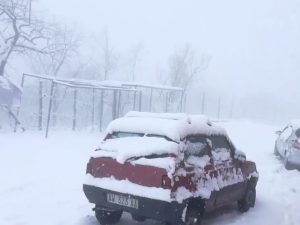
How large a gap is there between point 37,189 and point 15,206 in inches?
54.8

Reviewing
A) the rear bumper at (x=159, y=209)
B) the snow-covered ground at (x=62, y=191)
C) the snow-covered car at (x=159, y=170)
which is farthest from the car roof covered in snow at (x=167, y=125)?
the snow-covered ground at (x=62, y=191)

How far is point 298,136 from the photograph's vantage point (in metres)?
14.1

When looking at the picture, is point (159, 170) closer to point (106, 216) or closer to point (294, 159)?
point (106, 216)

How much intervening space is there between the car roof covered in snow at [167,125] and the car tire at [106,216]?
1255mm

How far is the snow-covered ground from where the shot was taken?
25.2 ft

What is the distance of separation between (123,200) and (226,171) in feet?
6.84

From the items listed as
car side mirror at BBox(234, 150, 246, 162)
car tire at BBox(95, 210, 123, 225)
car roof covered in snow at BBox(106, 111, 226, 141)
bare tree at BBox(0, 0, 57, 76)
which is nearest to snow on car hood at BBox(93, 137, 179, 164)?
car roof covered in snow at BBox(106, 111, 226, 141)

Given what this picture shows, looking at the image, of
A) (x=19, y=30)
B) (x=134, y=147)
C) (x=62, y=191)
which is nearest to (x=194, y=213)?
(x=134, y=147)

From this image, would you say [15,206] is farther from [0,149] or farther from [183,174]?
[0,149]

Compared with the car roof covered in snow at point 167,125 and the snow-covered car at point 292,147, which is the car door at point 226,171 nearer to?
the car roof covered in snow at point 167,125

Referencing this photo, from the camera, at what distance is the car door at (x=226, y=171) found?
757 cm

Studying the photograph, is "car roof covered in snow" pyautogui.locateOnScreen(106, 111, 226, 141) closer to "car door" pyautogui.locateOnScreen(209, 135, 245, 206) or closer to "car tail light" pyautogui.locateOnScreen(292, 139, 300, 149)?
"car door" pyautogui.locateOnScreen(209, 135, 245, 206)

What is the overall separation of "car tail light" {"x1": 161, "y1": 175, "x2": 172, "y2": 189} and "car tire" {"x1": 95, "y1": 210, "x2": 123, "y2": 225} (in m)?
1.47

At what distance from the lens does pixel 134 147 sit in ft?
22.2
